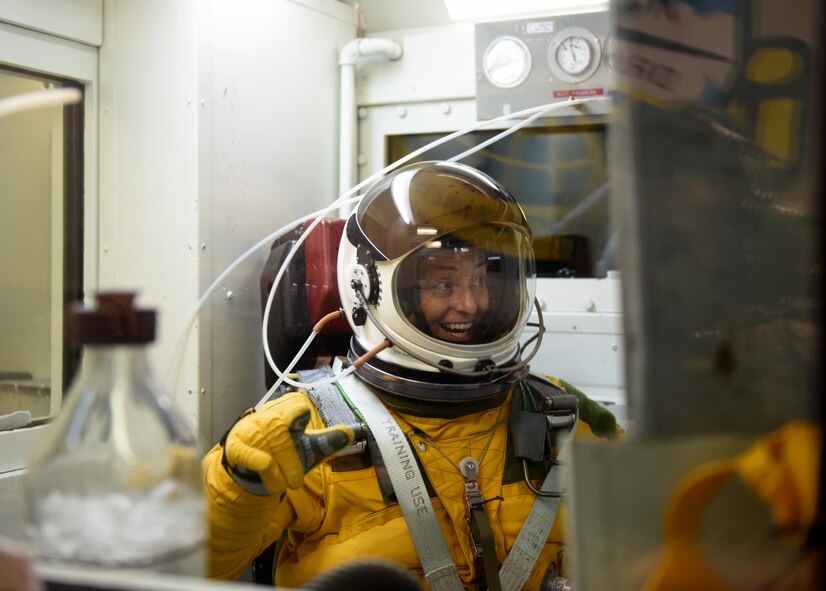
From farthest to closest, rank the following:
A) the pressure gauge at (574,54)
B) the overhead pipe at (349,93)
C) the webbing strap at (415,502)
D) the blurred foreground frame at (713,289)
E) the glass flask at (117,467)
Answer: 1. the overhead pipe at (349,93)
2. the pressure gauge at (574,54)
3. the webbing strap at (415,502)
4. the glass flask at (117,467)
5. the blurred foreground frame at (713,289)

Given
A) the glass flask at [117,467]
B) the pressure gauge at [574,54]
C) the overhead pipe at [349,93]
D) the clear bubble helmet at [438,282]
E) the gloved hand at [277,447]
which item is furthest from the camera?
the overhead pipe at [349,93]

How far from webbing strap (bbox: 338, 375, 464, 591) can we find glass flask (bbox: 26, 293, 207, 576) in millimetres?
894

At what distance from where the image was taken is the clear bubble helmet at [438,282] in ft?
6.33

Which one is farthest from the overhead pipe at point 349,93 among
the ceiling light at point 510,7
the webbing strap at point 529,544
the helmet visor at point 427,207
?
the webbing strap at point 529,544

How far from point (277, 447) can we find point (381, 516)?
0.43 meters

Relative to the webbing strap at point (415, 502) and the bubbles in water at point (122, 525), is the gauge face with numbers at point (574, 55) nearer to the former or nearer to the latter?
the webbing strap at point (415, 502)

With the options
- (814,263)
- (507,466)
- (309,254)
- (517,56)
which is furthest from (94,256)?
(814,263)

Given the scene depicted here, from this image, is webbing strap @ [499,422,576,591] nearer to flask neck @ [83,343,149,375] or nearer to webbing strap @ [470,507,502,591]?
webbing strap @ [470,507,502,591]

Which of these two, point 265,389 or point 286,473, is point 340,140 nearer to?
point 265,389

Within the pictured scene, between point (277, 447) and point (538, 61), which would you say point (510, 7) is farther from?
point (277, 447)

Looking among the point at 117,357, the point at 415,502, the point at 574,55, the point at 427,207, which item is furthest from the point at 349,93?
the point at 117,357

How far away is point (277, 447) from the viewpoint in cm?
147

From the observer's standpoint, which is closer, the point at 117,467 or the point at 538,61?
the point at 117,467

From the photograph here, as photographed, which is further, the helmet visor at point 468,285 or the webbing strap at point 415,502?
the helmet visor at point 468,285
